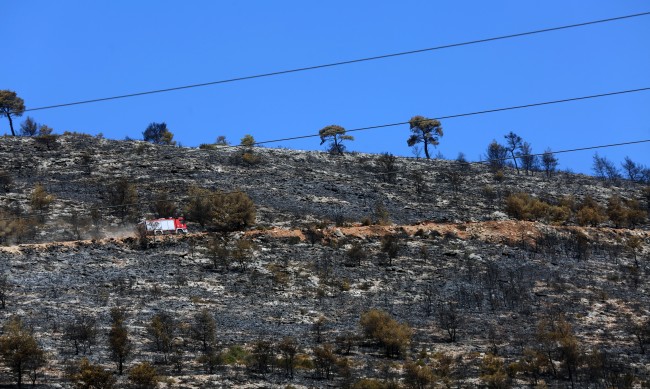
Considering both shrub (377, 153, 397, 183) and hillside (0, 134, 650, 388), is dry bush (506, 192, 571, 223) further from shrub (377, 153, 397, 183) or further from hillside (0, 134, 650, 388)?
shrub (377, 153, 397, 183)

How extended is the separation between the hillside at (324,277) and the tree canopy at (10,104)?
45.9ft

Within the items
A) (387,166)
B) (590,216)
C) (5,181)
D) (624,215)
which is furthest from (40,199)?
(624,215)

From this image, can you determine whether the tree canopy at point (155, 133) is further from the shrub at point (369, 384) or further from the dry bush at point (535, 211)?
the shrub at point (369, 384)

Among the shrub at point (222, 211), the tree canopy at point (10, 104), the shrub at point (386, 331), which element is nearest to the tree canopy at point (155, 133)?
the tree canopy at point (10, 104)

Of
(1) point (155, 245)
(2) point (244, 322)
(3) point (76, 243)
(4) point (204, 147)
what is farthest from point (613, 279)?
(4) point (204, 147)

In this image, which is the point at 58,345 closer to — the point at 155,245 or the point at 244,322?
the point at 244,322

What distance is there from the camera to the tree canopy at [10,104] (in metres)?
93.2

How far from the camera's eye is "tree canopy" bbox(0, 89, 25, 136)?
9319cm

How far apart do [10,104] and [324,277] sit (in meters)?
54.7

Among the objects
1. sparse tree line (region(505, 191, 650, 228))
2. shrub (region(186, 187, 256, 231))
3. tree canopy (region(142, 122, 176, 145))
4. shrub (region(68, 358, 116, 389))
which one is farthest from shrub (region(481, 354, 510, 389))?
tree canopy (region(142, 122, 176, 145))

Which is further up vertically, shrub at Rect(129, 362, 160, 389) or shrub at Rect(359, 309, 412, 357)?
shrub at Rect(359, 309, 412, 357)

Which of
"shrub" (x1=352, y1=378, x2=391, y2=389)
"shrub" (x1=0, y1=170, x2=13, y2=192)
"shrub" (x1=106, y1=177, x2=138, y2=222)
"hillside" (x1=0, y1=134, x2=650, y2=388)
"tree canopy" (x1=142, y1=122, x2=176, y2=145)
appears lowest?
"shrub" (x1=352, y1=378, x2=391, y2=389)

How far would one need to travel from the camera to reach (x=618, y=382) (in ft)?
110

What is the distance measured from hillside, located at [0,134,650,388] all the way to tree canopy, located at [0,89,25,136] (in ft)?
45.9
